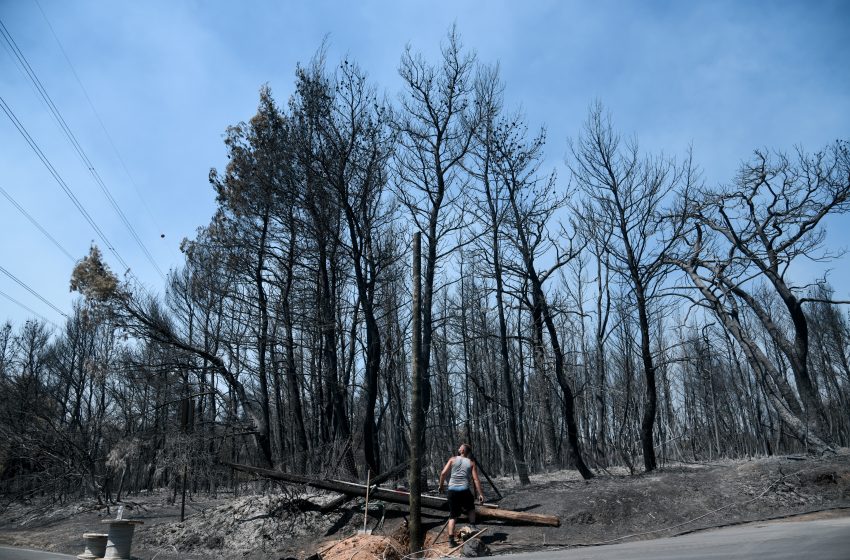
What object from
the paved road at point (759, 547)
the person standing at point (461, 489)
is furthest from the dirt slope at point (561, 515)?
the paved road at point (759, 547)

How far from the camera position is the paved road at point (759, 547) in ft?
19.5

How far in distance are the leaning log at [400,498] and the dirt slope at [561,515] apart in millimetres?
198

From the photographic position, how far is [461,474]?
11.8 metres

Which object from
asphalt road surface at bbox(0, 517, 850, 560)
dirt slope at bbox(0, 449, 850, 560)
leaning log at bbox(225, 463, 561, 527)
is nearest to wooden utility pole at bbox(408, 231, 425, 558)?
Answer: dirt slope at bbox(0, 449, 850, 560)

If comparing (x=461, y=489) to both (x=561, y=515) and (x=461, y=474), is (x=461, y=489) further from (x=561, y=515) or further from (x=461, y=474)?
(x=561, y=515)

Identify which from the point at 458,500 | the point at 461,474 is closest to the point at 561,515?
the point at 458,500

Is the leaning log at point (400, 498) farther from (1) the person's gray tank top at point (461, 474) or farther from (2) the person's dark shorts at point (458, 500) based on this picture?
(1) the person's gray tank top at point (461, 474)

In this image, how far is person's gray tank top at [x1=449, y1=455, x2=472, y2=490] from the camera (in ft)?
38.6

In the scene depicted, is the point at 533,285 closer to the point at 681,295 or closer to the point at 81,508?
the point at 681,295

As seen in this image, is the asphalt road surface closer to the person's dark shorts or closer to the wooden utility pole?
the person's dark shorts

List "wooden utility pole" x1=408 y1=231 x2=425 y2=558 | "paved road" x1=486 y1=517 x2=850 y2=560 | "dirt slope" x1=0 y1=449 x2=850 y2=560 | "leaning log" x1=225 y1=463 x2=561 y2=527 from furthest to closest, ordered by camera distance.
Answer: "leaning log" x1=225 y1=463 x2=561 y2=527
"wooden utility pole" x1=408 y1=231 x2=425 y2=558
"dirt slope" x1=0 y1=449 x2=850 y2=560
"paved road" x1=486 y1=517 x2=850 y2=560

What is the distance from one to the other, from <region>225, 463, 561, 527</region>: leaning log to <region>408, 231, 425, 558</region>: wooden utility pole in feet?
4.75

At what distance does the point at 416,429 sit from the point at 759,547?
6780 mm

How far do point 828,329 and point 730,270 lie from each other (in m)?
31.3
